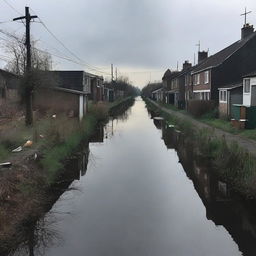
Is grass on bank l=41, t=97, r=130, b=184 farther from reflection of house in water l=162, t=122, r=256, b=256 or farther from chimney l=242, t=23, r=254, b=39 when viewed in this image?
chimney l=242, t=23, r=254, b=39

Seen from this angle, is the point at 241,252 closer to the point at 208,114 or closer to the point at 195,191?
the point at 195,191

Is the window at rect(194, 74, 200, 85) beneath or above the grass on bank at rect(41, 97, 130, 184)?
above

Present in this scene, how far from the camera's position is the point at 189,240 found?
918 cm

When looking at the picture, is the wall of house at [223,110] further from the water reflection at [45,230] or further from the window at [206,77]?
the water reflection at [45,230]

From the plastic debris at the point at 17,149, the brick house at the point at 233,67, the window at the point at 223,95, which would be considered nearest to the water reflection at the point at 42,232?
the plastic debris at the point at 17,149

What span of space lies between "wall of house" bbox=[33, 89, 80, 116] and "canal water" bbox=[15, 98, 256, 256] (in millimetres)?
14607

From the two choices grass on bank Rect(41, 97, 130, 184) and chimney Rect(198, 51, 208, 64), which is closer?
grass on bank Rect(41, 97, 130, 184)

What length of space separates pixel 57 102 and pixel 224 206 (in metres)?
22.3

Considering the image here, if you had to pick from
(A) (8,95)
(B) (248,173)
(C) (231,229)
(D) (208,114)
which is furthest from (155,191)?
(A) (8,95)

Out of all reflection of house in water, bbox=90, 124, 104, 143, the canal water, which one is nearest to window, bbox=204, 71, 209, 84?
reflection of house in water, bbox=90, 124, 104, 143

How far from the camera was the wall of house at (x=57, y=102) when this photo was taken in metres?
31.7

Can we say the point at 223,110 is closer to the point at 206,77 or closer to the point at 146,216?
the point at 206,77

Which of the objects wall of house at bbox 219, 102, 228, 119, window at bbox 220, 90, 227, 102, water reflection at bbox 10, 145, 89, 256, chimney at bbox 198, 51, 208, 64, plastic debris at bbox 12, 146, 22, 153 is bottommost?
water reflection at bbox 10, 145, 89, 256

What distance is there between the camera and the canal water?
8.81 m
